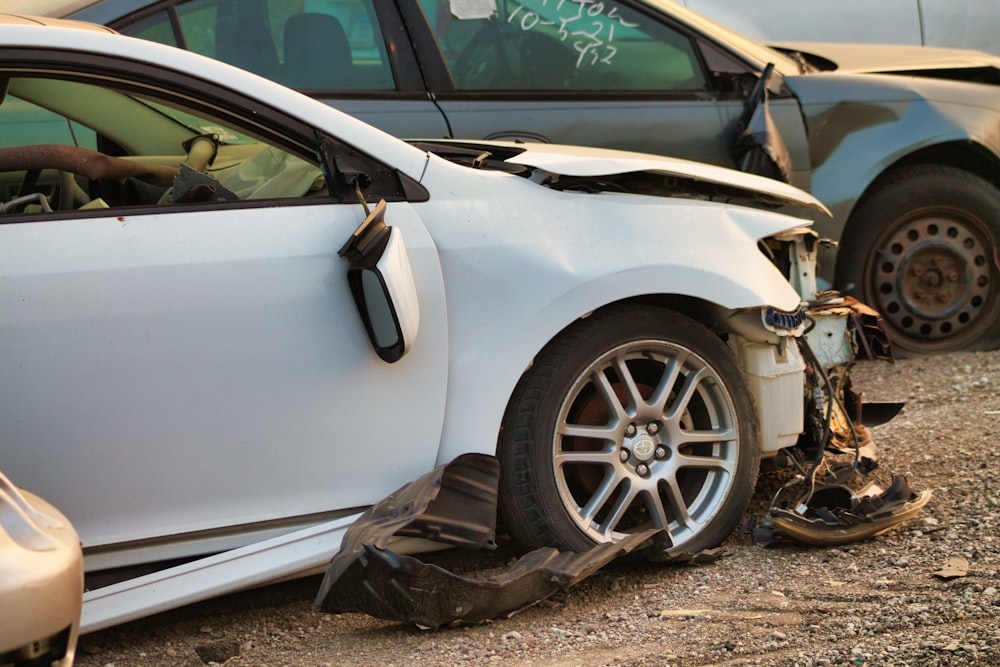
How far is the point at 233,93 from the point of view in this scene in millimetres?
3145

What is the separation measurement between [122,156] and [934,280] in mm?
3831

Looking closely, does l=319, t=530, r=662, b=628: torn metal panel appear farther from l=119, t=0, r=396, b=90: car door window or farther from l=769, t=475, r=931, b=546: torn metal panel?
l=119, t=0, r=396, b=90: car door window

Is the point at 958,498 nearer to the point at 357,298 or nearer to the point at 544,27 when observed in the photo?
the point at 357,298

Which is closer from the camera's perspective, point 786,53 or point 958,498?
point 958,498

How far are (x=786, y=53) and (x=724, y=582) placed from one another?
3465 mm

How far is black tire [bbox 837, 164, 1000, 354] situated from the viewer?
18.2ft

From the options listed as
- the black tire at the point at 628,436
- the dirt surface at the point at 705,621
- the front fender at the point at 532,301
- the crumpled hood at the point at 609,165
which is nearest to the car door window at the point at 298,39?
the crumpled hood at the point at 609,165

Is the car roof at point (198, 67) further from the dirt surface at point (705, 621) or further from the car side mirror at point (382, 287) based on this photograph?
the dirt surface at point (705, 621)

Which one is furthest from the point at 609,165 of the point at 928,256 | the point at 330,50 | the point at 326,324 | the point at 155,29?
the point at 928,256

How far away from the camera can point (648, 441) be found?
349 cm

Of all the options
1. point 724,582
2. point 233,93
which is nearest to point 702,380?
point 724,582

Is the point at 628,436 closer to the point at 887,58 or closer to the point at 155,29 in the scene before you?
the point at 155,29

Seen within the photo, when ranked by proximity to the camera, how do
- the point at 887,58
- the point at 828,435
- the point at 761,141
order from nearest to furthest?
the point at 828,435
the point at 761,141
the point at 887,58

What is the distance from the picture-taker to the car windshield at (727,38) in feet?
17.3
